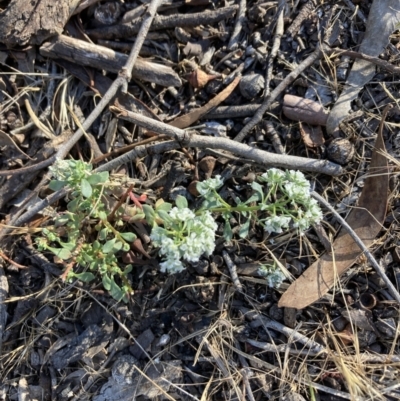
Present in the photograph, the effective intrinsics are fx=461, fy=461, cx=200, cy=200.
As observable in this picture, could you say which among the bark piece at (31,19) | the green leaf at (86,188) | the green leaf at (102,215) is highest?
the bark piece at (31,19)

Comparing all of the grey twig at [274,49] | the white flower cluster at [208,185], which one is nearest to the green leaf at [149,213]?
the white flower cluster at [208,185]

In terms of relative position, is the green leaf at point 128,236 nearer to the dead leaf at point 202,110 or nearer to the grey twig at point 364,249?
the dead leaf at point 202,110

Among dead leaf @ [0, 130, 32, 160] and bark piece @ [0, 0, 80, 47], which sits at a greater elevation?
bark piece @ [0, 0, 80, 47]

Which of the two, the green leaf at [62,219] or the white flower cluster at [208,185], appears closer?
the white flower cluster at [208,185]

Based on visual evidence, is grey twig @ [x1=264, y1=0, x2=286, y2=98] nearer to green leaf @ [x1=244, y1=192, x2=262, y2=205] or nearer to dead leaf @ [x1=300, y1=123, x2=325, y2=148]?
dead leaf @ [x1=300, y1=123, x2=325, y2=148]

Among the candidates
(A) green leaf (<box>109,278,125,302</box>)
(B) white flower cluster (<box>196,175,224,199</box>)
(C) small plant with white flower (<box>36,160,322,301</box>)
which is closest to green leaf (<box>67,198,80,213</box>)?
(C) small plant with white flower (<box>36,160,322,301</box>)

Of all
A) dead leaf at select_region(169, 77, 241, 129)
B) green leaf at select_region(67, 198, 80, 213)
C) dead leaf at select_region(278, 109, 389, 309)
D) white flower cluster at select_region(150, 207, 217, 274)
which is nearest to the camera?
white flower cluster at select_region(150, 207, 217, 274)

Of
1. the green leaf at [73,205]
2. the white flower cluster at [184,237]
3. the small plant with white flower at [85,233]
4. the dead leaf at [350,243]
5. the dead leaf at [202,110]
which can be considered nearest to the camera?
the white flower cluster at [184,237]

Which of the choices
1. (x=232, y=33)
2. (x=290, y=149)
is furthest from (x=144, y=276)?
(x=232, y=33)

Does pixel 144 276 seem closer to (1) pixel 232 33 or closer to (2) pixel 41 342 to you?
(2) pixel 41 342
